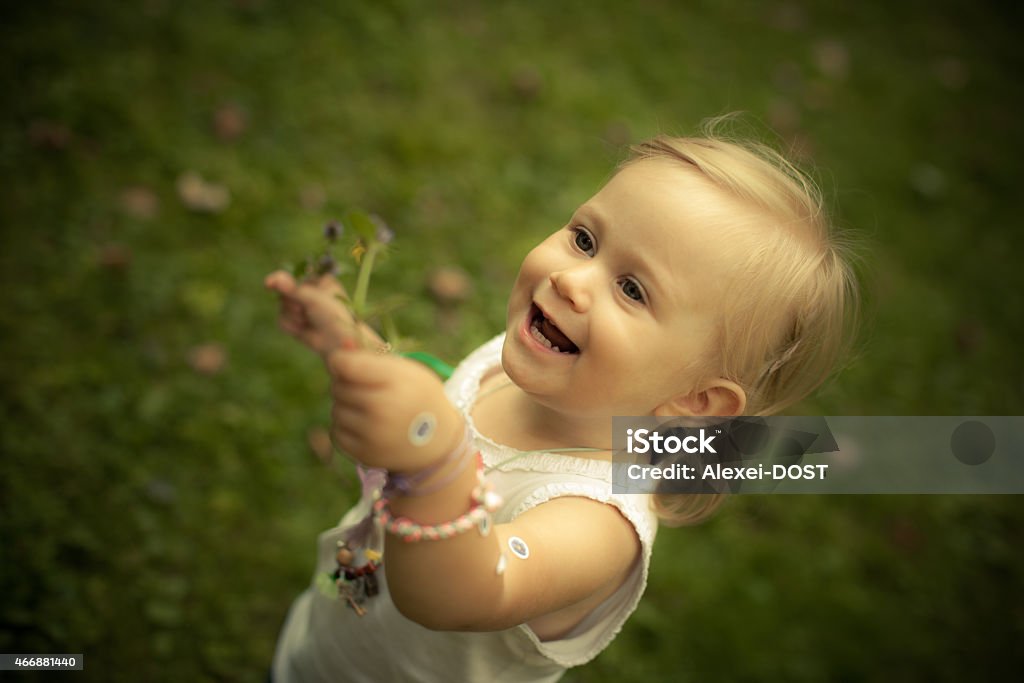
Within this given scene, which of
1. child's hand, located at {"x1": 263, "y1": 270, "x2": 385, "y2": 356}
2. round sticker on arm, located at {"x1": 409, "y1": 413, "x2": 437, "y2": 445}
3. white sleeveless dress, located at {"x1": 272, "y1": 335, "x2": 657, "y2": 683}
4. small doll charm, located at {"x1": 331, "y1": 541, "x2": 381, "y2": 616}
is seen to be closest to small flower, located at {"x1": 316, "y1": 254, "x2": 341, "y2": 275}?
child's hand, located at {"x1": 263, "y1": 270, "x2": 385, "y2": 356}

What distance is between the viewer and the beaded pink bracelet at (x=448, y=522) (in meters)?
0.92

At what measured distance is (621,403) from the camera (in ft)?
4.04

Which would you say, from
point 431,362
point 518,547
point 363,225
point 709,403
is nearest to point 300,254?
point 431,362

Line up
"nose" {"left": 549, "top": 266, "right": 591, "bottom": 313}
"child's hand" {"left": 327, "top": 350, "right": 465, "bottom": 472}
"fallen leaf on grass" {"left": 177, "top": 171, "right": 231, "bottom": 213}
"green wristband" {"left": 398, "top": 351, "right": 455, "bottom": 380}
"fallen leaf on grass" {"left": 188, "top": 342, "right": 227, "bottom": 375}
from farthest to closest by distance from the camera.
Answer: "fallen leaf on grass" {"left": 177, "top": 171, "right": 231, "bottom": 213} → "fallen leaf on grass" {"left": 188, "top": 342, "right": 227, "bottom": 375} → "green wristband" {"left": 398, "top": 351, "right": 455, "bottom": 380} → "nose" {"left": 549, "top": 266, "right": 591, "bottom": 313} → "child's hand" {"left": 327, "top": 350, "right": 465, "bottom": 472}

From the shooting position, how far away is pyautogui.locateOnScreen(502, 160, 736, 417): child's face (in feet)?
3.82

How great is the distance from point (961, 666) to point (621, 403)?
239 centimetres

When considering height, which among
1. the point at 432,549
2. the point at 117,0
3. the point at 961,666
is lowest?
the point at 432,549

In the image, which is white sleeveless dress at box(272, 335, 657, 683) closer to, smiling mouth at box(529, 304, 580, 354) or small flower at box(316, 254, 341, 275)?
smiling mouth at box(529, 304, 580, 354)

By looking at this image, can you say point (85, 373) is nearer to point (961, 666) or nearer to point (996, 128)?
point (961, 666)

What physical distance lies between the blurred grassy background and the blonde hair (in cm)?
19

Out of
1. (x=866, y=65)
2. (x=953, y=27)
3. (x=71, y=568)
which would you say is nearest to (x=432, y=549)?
(x=71, y=568)

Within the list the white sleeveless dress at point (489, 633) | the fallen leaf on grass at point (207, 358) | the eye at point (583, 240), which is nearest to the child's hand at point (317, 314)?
the white sleeveless dress at point (489, 633)

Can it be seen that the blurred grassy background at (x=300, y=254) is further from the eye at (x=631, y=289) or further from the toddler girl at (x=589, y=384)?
the eye at (x=631, y=289)

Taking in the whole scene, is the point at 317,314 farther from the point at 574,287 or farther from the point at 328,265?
the point at 574,287
